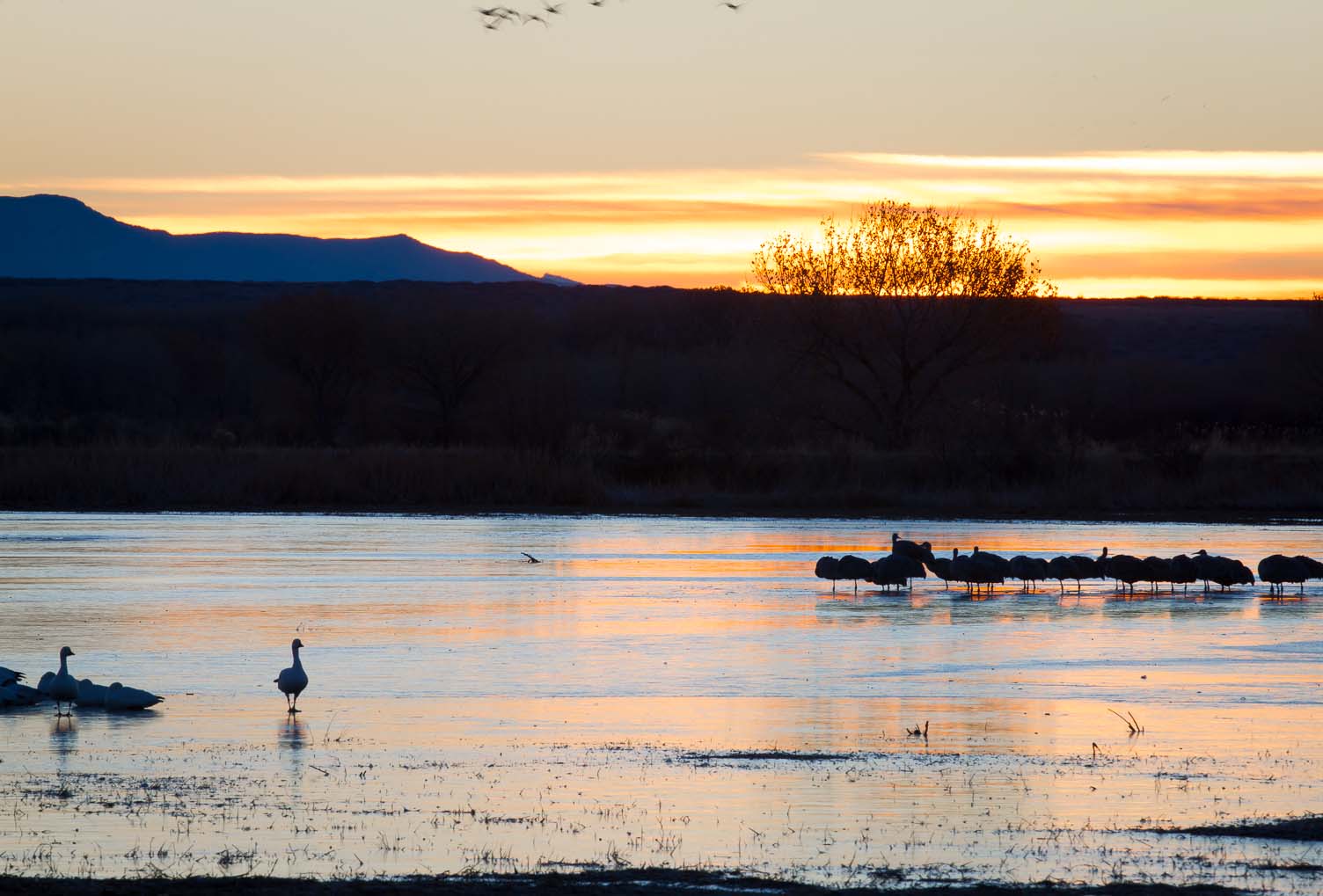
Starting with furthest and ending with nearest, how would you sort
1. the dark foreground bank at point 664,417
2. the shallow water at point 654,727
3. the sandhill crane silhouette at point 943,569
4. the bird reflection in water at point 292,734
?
the dark foreground bank at point 664,417 → the sandhill crane silhouette at point 943,569 → the bird reflection in water at point 292,734 → the shallow water at point 654,727

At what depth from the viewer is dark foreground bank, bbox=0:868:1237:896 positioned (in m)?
8.36

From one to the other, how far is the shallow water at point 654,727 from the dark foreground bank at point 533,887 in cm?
31

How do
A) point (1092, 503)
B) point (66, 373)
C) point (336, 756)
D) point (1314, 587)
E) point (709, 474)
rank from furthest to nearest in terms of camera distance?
point (66, 373) < point (709, 474) < point (1092, 503) < point (1314, 587) < point (336, 756)

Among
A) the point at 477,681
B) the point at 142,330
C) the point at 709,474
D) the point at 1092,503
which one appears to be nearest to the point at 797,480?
the point at 709,474

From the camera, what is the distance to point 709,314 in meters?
102

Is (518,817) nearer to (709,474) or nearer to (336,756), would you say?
(336,756)

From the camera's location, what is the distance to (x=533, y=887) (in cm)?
852

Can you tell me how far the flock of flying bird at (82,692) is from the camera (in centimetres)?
1373

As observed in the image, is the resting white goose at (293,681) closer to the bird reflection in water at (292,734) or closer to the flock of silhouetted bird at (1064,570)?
the bird reflection in water at (292,734)

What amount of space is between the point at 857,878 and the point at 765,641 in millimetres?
9579

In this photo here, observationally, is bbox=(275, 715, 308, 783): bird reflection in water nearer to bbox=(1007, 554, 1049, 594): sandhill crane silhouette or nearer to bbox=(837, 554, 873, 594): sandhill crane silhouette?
bbox=(837, 554, 873, 594): sandhill crane silhouette

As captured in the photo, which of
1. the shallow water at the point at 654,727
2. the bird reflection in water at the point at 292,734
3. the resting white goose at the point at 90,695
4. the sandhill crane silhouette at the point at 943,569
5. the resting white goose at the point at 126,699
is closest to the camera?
the shallow water at the point at 654,727

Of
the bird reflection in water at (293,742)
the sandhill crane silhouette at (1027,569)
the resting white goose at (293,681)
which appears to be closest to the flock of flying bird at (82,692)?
the resting white goose at (293,681)

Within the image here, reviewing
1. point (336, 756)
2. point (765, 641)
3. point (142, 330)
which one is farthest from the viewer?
point (142, 330)
